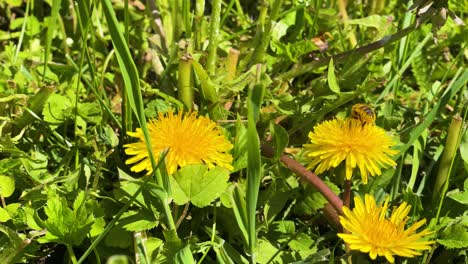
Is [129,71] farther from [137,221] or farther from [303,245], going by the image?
[303,245]

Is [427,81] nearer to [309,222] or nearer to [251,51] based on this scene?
[251,51]

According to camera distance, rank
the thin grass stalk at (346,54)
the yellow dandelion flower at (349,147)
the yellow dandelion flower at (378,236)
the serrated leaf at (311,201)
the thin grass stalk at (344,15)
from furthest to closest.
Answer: the thin grass stalk at (344,15)
the thin grass stalk at (346,54)
the serrated leaf at (311,201)
the yellow dandelion flower at (349,147)
the yellow dandelion flower at (378,236)

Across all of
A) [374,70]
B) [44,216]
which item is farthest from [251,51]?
[44,216]

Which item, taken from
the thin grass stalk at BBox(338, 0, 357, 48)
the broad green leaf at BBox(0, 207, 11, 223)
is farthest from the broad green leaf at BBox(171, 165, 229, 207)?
the thin grass stalk at BBox(338, 0, 357, 48)

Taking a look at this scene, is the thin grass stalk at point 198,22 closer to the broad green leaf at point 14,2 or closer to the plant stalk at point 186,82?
the plant stalk at point 186,82

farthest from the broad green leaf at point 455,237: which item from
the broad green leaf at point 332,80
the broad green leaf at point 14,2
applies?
the broad green leaf at point 14,2

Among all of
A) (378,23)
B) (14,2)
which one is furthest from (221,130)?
(14,2)

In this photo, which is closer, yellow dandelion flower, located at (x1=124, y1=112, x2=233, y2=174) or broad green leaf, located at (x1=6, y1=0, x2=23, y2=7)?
yellow dandelion flower, located at (x1=124, y1=112, x2=233, y2=174)

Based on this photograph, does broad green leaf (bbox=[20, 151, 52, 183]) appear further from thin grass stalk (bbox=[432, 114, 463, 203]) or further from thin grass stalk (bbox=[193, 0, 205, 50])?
thin grass stalk (bbox=[432, 114, 463, 203])
